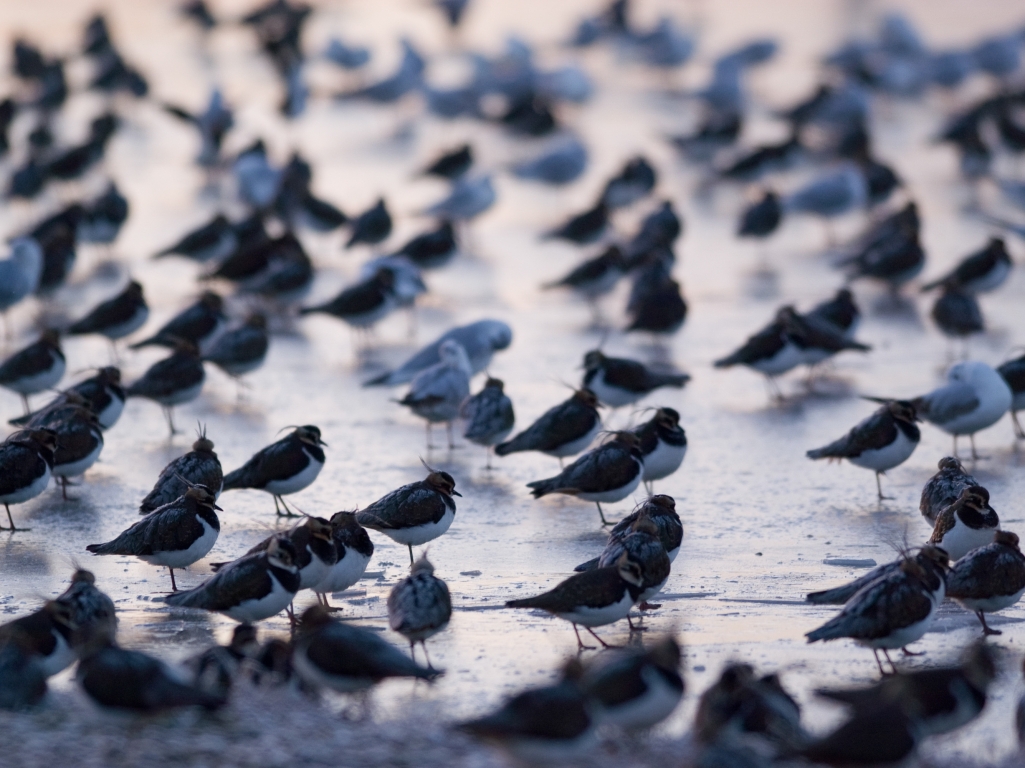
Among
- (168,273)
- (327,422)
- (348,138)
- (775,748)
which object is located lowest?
(348,138)

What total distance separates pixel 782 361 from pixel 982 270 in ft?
8.44

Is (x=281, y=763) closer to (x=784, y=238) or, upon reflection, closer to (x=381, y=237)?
(x=381, y=237)

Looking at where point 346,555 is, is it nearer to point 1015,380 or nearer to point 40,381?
point 40,381

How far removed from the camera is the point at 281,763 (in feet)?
17.1

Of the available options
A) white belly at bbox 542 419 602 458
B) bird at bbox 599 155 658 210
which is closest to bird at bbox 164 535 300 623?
white belly at bbox 542 419 602 458

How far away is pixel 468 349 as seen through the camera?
406 inches

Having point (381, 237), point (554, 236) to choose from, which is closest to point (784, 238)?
point (554, 236)

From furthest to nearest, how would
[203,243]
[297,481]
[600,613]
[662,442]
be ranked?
[203,243] → [662,442] → [297,481] → [600,613]

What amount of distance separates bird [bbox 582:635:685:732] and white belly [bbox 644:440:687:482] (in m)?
2.71

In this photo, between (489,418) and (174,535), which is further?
(489,418)

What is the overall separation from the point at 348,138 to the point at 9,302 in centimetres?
828

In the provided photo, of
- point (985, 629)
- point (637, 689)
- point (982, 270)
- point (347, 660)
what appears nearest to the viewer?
point (637, 689)

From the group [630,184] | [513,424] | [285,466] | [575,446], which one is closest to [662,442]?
[575,446]

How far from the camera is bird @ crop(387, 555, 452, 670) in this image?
6.14 meters
